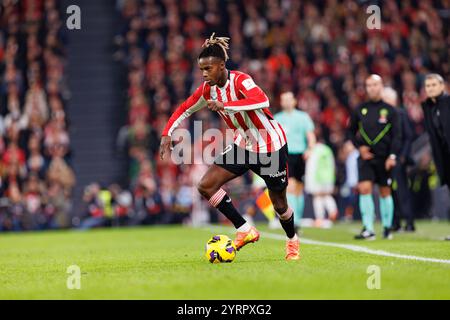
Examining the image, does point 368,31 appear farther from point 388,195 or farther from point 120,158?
point 388,195

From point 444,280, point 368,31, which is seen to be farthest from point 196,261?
point 368,31

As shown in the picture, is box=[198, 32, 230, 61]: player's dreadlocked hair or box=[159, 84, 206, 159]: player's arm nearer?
box=[198, 32, 230, 61]: player's dreadlocked hair

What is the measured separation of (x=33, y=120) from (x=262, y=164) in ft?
53.3

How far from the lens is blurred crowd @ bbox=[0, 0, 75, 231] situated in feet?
75.5

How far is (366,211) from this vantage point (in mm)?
13281

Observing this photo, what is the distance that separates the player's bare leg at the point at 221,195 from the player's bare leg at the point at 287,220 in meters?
0.38

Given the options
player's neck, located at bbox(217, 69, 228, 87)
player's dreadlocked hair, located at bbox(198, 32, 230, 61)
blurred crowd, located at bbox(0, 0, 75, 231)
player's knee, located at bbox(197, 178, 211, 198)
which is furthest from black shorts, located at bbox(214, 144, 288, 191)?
blurred crowd, located at bbox(0, 0, 75, 231)

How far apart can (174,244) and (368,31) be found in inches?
575

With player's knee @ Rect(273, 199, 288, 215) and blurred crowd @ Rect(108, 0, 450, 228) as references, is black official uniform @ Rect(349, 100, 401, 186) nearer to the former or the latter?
player's knee @ Rect(273, 199, 288, 215)

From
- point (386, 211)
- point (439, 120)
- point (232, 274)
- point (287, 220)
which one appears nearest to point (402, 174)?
point (386, 211)

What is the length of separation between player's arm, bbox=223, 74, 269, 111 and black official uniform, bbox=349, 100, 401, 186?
15.3ft

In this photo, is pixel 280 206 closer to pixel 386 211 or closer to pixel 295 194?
pixel 386 211

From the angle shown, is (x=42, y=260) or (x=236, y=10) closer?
(x=42, y=260)

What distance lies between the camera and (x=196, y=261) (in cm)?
954
